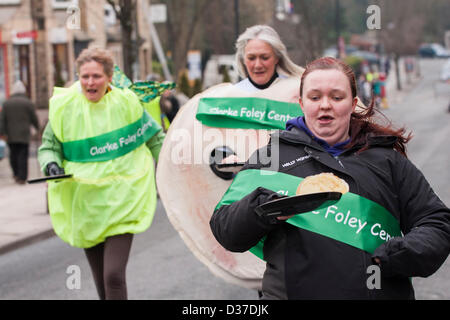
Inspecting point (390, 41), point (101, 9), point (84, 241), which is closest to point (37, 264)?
point (84, 241)

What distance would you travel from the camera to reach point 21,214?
11125 millimetres

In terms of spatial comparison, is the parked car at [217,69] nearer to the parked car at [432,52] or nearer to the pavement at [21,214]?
the pavement at [21,214]

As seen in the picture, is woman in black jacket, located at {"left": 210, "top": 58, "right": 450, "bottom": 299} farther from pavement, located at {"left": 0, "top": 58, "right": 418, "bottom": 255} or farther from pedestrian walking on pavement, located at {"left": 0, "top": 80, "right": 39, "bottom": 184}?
pedestrian walking on pavement, located at {"left": 0, "top": 80, "right": 39, "bottom": 184}

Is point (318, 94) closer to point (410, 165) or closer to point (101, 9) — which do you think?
point (410, 165)

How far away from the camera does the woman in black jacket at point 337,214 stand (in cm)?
265

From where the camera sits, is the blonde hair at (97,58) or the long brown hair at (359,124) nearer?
the long brown hair at (359,124)

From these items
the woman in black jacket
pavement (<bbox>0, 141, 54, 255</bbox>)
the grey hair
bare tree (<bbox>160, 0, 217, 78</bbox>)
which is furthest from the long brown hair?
bare tree (<bbox>160, 0, 217, 78</bbox>)

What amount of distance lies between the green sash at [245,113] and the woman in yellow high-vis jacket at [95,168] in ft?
2.01

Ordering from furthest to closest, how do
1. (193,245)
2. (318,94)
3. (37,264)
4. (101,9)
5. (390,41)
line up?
(390,41)
(101,9)
(37,264)
(193,245)
(318,94)

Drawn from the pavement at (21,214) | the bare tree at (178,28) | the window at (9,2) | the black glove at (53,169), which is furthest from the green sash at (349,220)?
the window at (9,2)

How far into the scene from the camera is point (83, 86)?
16.6 feet

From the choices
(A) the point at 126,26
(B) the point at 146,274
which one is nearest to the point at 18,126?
(A) the point at 126,26

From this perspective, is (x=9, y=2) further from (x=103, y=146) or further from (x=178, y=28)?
(x=103, y=146)
